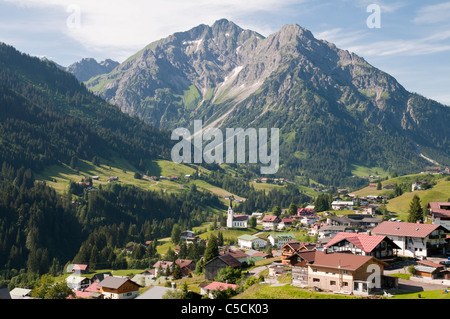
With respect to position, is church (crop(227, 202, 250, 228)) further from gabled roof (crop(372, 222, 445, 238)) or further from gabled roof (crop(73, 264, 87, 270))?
gabled roof (crop(372, 222, 445, 238))

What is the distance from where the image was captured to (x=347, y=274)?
55.3 meters

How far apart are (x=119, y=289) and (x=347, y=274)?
45.8 metres

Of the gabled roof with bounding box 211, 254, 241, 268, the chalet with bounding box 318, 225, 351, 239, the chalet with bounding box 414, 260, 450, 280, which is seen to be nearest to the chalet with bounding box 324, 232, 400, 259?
the chalet with bounding box 414, 260, 450, 280

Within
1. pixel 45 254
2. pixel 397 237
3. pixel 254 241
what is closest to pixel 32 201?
pixel 45 254

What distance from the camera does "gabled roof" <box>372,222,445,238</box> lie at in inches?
2914

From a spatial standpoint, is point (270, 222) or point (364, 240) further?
point (270, 222)

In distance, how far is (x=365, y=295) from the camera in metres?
52.8

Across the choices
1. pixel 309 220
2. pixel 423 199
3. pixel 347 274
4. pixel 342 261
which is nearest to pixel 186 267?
pixel 342 261

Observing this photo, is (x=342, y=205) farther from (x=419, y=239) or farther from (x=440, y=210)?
(x=419, y=239)

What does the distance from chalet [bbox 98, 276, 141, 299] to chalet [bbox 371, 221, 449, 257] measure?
2003 inches

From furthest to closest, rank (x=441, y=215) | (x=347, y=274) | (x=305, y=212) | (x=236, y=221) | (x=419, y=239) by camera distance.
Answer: (x=305, y=212) < (x=236, y=221) < (x=441, y=215) < (x=419, y=239) < (x=347, y=274)

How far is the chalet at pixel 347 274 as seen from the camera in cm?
5459

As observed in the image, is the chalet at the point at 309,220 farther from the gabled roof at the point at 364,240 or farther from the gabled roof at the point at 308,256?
the gabled roof at the point at 308,256
